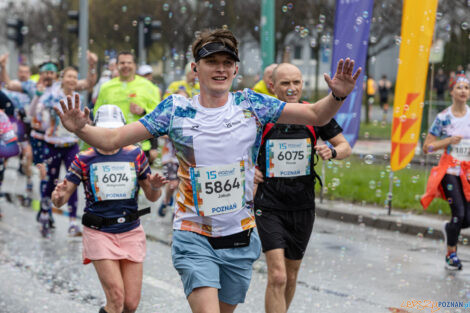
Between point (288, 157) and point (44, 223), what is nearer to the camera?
point (288, 157)

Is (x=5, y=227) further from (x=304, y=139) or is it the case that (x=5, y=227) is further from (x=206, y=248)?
(x=206, y=248)

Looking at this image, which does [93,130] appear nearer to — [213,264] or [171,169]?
[213,264]

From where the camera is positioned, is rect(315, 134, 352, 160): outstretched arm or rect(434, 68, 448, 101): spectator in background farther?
rect(434, 68, 448, 101): spectator in background

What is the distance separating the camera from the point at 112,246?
508 centimetres

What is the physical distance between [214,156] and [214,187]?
6.1 inches

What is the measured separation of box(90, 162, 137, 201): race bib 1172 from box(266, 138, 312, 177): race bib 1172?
0.95m

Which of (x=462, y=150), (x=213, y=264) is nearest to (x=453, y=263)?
(x=462, y=150)

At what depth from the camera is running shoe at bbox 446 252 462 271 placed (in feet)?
24.3

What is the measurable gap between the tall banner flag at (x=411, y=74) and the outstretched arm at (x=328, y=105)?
5804mm

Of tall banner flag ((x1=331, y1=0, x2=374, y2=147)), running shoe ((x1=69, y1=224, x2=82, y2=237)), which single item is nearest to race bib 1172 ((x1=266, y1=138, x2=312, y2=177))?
running shoe ((x1=69, y1=224, x2=82, y2=237))

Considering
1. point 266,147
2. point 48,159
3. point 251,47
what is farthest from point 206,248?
point 251,47

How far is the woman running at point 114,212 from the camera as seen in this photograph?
4957mm

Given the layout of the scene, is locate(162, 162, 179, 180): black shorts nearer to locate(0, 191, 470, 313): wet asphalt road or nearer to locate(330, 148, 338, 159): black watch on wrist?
locate(0, 191, 470, 313): wet asphalt road

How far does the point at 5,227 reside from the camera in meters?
9.70
